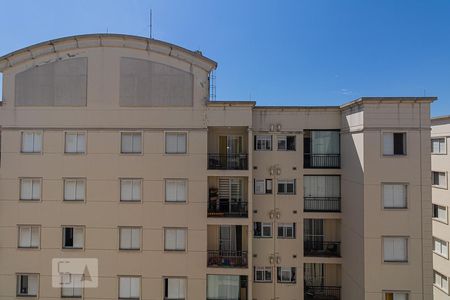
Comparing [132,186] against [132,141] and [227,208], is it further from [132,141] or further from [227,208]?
[227,208]

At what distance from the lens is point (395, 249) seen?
13.0 metres

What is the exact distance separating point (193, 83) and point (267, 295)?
1212 cm

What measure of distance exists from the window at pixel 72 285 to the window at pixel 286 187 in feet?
37.8

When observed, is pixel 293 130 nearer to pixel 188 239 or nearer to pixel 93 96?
pixel 188 239

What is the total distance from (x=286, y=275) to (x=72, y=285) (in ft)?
37.3

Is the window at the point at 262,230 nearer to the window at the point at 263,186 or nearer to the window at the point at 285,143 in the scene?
the window at the point at 263,186

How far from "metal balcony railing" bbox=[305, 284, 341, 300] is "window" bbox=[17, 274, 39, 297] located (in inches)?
568

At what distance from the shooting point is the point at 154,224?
15.1 m

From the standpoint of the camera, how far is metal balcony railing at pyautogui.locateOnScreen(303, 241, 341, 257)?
1573 centimetres

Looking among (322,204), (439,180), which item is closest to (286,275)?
(322,204)

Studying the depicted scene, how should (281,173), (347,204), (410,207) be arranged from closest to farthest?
1. (410,207)
2. (347,204)
3. (281,173)

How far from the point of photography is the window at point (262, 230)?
15.9 meters

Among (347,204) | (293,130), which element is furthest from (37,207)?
(347,204)

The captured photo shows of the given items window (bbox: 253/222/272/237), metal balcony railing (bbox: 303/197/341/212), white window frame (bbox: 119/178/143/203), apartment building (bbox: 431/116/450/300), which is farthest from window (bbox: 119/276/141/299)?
apartment building (bbox: 431/116/450/300)
